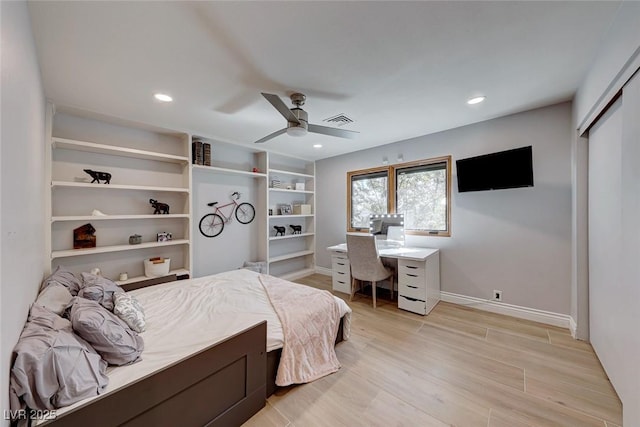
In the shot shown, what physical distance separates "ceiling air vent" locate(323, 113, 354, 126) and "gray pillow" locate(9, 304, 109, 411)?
109 inches

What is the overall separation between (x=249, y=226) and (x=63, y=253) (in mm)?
2294

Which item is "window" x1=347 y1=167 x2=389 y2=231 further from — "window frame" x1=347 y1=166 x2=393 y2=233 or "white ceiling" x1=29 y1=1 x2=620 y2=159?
"white ceiling" x1=29 y1=1 x2=620 y2=159

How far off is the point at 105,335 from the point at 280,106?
1.91 metres

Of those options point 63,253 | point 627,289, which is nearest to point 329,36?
point 627,289

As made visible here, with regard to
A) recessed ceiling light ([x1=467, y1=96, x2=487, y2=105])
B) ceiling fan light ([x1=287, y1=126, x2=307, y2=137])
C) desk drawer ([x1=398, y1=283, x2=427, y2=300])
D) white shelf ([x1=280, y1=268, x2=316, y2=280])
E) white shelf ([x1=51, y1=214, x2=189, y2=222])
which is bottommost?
white shelf ([x1=280, y1=268, x2=316, y2=280])

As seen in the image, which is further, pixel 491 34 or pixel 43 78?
pixel 43 78

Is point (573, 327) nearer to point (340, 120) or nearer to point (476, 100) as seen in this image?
point (476, 100)

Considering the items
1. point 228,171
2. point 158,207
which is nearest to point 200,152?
point 228,171

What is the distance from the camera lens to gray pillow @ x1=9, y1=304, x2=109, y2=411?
36.6 inches

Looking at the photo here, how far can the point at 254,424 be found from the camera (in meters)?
1.51

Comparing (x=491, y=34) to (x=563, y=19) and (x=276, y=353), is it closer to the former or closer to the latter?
(x=563, y=19)

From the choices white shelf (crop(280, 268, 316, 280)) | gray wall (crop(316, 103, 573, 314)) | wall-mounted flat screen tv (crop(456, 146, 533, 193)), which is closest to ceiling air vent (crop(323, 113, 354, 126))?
gray wall (crop(316, 103, 573, 314))

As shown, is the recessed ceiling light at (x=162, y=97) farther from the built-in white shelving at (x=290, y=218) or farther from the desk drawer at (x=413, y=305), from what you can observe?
the desk drawer at (x=413, y=305)

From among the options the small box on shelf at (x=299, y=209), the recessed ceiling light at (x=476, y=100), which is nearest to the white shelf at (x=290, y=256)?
the small box on shelf at (x=299, y=209)
